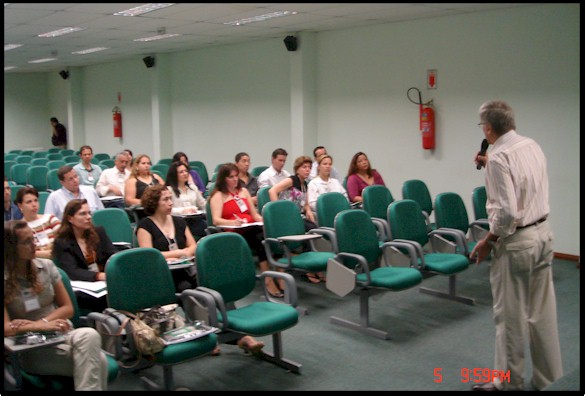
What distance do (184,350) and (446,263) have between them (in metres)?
2.60

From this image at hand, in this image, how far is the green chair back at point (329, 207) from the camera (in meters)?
5.99

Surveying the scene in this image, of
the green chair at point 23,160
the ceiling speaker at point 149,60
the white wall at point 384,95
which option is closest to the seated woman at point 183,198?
the white wall at point 384,95

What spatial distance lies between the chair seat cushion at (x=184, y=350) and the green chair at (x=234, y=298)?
26 cm

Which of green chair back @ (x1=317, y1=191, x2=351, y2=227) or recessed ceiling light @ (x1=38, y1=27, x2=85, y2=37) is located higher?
recessed ceiling light @ (x1=38, y1=27, x2=85, y2=37)

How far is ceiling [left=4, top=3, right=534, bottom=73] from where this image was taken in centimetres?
747

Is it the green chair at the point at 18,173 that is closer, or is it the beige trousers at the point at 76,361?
the beige trousers at the point at 76,361

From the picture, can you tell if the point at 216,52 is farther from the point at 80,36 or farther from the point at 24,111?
the point at 24,111

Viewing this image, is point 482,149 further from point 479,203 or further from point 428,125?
point 479,203

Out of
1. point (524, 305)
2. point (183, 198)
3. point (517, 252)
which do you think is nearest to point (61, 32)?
point (183, 198)

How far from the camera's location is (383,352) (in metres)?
4.42

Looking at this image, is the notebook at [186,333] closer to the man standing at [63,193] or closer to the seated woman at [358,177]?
the man standing at [63,193]

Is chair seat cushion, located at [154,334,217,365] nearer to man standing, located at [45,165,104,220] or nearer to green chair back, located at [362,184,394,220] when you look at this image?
man standing, located at [45,165,104,220]

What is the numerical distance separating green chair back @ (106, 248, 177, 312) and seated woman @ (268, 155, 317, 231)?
2752 millimetres

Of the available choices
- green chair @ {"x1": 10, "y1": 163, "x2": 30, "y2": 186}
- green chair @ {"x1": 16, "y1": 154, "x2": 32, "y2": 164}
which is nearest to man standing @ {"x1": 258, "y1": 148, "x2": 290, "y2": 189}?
green chair @ {"x1": 10, "y1": 163, "x2": 30, "y2": 186}
